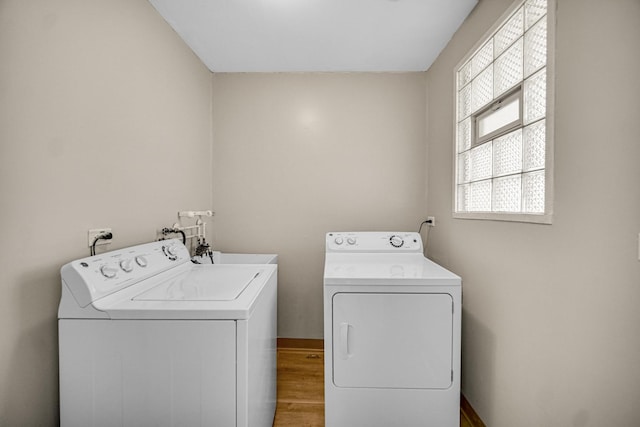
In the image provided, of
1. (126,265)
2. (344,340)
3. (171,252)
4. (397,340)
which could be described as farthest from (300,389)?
(126,265)

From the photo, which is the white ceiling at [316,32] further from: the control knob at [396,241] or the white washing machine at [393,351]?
the white washing machine at [393,351]

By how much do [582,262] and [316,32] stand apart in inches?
75.8

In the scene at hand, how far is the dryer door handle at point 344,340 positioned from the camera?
1.36 meters

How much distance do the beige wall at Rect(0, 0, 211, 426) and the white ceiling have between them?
346 millimetres

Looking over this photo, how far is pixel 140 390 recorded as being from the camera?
90cm

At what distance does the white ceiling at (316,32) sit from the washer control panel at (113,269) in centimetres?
146

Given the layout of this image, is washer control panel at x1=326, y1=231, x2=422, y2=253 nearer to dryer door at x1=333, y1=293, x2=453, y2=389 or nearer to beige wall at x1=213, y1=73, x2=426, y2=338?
beige wall at x1=213, y1=73, x2=426, y2=338

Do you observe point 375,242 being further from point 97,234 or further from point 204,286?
point 97,234

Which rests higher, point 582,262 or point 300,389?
point 582,262

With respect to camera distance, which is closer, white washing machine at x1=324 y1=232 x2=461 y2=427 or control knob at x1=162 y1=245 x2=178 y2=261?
white washing machine at x1=324 y1=232 x2=461 y2=427

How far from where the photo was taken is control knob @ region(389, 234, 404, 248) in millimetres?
2094

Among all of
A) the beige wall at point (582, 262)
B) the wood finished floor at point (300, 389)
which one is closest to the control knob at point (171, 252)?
Result: the wood finished floor at point (300, 389)

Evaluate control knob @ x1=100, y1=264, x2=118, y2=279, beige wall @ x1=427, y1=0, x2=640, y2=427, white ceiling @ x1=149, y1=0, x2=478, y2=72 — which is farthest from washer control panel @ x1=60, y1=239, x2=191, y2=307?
beige wall @ x1=427, y1=0, x2=640, y2=427

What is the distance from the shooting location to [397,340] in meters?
1.35
